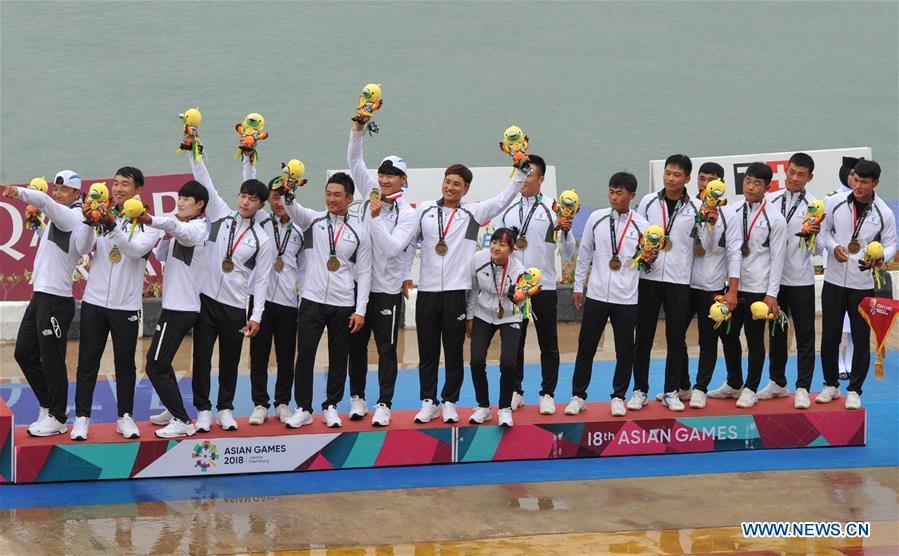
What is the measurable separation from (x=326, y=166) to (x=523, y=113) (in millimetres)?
2609

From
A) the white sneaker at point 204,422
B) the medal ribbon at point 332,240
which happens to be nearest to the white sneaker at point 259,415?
the white sneaker at point 204,422

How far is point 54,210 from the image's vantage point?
668 centimetres

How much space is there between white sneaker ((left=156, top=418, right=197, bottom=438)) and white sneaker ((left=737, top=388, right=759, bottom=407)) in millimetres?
3472

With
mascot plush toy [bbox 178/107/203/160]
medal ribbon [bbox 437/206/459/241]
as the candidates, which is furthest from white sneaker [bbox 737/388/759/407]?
mascot plush toy [bbox 178/107/203/160]

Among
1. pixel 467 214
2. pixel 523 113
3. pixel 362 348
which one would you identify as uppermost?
pixel 523 113

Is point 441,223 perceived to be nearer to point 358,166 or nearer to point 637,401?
point 358,166

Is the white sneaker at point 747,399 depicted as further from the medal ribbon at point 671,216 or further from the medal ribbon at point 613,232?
the medal ribbon at point 613,232

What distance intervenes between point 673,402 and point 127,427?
11.1ft

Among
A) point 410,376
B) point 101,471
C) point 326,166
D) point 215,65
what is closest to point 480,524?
point 101,471

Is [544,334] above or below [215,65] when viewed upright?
below

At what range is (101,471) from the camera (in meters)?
6.73

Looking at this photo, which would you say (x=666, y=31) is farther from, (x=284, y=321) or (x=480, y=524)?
(x=480, y=524)

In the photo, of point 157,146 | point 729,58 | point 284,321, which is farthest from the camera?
point 729,58

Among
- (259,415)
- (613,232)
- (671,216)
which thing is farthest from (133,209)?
(671,216)
